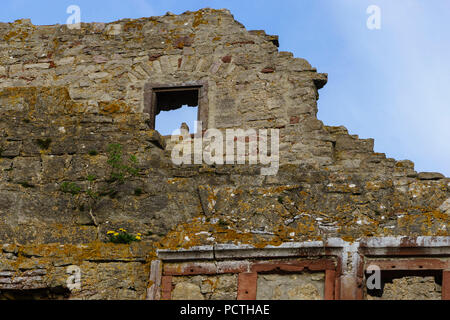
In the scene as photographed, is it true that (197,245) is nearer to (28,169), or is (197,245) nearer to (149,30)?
(28,169)

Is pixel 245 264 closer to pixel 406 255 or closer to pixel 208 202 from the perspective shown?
pixel 208 202

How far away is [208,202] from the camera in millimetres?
8492

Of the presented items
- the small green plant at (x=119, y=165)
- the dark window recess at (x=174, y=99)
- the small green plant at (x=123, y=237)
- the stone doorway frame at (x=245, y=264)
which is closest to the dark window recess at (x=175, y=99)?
the dark window recess at (x=174, y=99)

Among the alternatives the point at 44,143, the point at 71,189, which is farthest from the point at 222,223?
the point at 44,143

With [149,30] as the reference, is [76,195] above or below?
below

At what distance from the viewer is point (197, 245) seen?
8.10 m

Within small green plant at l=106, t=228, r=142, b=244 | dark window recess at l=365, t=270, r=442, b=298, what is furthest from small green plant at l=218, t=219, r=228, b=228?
dark window recess at l=365, t=270, r=442, b=298

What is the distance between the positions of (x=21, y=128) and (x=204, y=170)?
1968mm

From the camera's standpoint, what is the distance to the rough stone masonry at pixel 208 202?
7.93m

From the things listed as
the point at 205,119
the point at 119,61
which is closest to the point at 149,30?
the point at 119,61

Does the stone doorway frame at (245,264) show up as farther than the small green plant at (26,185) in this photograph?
No

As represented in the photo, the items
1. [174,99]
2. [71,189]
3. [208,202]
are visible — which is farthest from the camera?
[174,99]

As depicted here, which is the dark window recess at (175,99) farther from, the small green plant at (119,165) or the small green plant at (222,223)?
the small green plant at (222,223)

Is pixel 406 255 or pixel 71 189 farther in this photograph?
pixel 71 189
